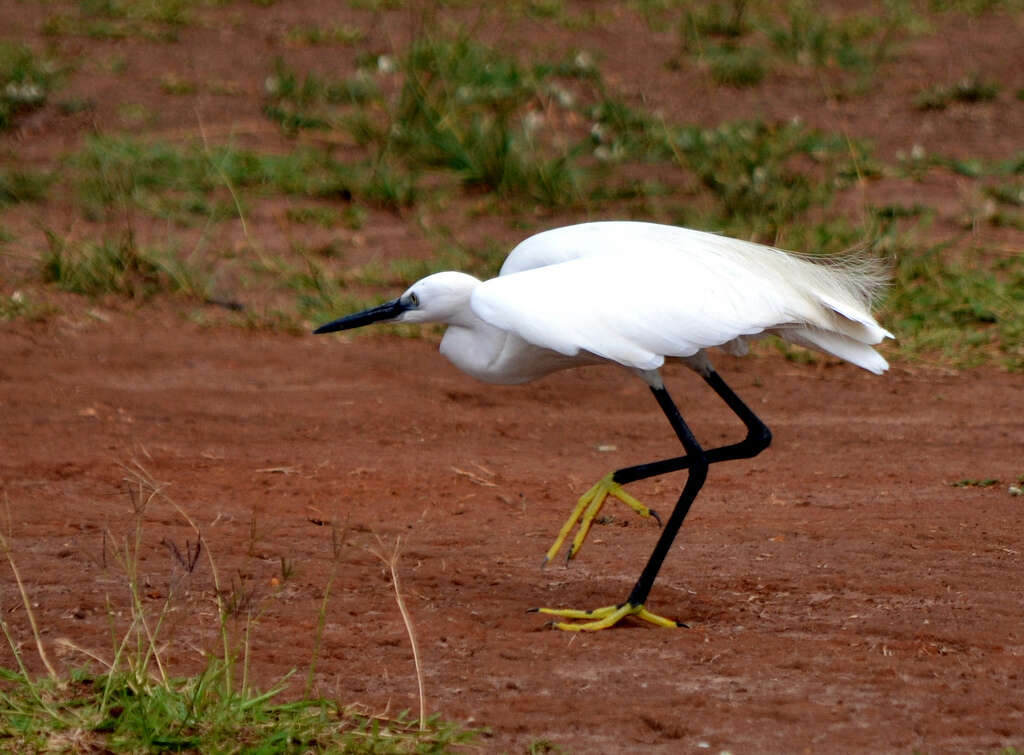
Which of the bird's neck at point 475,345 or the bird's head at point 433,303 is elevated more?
the bird's head at point 433,303

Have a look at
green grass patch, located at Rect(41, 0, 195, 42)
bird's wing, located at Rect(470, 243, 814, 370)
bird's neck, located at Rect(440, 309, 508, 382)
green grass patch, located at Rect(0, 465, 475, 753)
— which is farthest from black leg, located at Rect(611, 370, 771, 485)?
green grass patch, located at Rect(41, 0, 195, 42)

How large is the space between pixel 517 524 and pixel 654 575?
927 millimetres

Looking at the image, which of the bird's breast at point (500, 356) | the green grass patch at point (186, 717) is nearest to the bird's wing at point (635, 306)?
Answer: the bird's breast at point (500, 356)

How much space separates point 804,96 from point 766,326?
608 centimetres

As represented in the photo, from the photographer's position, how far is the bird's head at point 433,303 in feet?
12.7

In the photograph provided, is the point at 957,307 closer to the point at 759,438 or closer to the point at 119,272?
the point at 759,438

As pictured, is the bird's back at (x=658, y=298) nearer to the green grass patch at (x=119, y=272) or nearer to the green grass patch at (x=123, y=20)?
the green grass patch at (x=119, y=272)

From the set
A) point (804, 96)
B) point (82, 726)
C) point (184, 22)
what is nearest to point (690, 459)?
point (82, 726)

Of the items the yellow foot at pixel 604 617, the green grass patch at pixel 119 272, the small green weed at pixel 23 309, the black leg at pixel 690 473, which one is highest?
the black leg at pixel 690 473

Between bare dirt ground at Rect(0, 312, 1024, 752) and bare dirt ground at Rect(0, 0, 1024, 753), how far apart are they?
0.04 feet

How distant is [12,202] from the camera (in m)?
7.61

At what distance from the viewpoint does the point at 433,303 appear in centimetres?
390

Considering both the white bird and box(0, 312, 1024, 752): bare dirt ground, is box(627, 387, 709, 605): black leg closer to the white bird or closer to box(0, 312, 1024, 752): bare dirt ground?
the white bird

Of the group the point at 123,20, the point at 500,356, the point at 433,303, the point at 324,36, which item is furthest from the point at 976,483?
the point at 123,20
